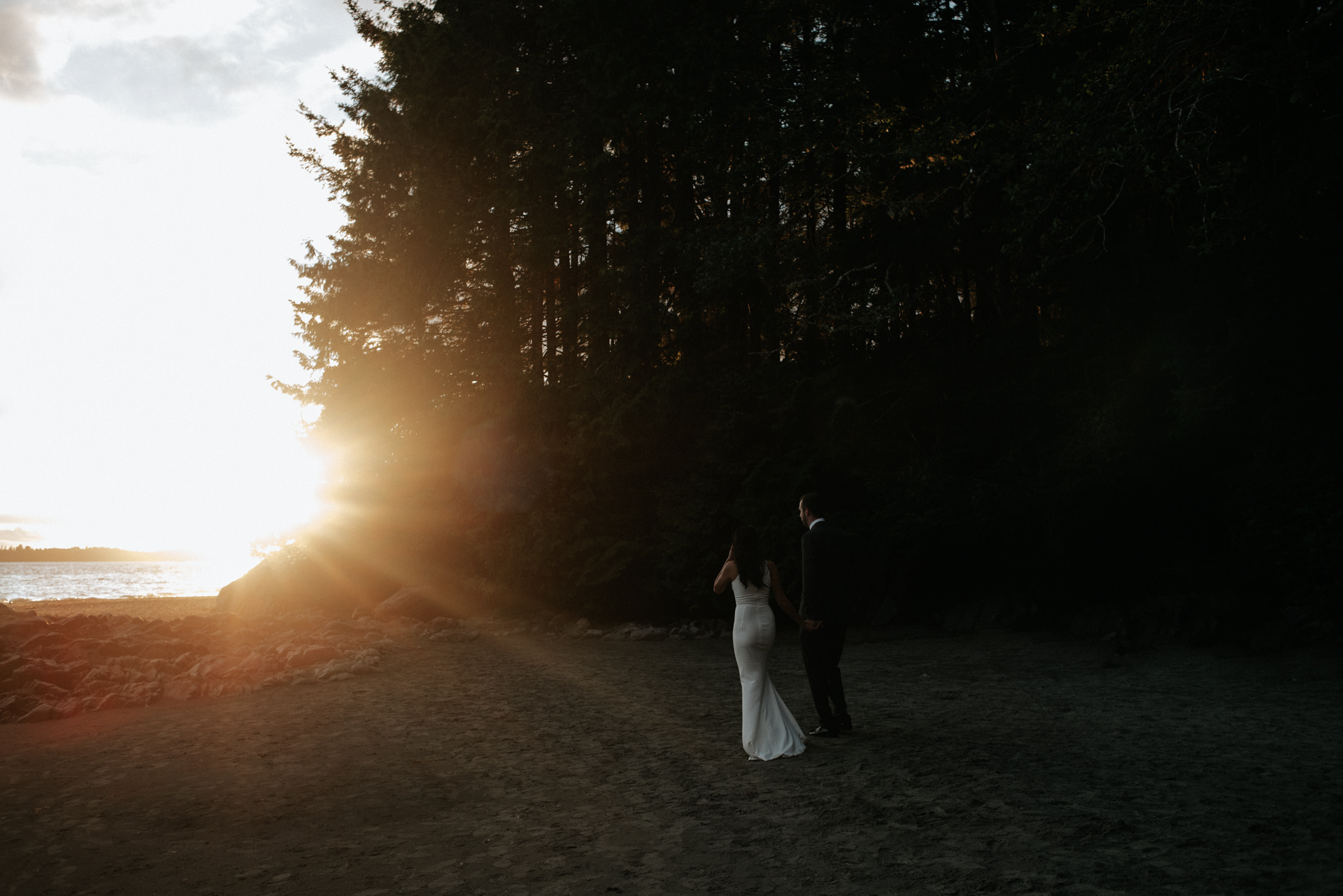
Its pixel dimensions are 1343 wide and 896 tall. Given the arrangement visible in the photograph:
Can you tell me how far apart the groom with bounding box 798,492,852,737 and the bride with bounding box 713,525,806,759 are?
229 mm

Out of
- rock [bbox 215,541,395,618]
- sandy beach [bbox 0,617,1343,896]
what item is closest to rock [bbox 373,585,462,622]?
rock [bbox 215,541,395,618]

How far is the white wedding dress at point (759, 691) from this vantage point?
7.04 metres

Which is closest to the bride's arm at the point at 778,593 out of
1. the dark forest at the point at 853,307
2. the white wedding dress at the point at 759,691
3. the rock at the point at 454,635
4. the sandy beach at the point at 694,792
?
the white wedding dress at the point at 759,691

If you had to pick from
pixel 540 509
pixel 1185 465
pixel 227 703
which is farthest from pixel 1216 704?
pixel 540 509

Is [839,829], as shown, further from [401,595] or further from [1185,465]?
[401,595]

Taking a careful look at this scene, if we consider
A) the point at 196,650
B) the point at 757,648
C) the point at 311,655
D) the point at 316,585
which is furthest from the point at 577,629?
the point at 757,648

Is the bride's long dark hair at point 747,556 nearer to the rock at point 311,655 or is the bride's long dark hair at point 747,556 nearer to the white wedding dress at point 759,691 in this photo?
the white wedding dress at point 759,691

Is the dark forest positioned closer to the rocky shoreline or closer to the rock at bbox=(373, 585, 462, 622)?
the rock at bbox=(373, 585, 462, 622)

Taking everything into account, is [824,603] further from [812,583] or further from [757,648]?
[757,648]

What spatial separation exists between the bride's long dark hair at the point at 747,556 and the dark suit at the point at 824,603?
1.37ft

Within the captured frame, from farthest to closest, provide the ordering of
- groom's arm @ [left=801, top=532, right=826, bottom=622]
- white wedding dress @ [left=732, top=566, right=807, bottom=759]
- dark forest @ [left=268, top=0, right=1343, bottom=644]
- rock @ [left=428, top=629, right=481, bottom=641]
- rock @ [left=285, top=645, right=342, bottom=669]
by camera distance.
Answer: rock @ [left=428, top=629, right=481, bottom=641], rock @ [left=285, top=645, right=342, bottom=669], dark forest @ [left=268, top=0, right=1343, bottom=644], groom's arm @ [left=801, top=532, right=826, bottom=622], white wedding dress @ [left=732, top=566, right=807, bottom=759]

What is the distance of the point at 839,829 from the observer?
5082 millimetres

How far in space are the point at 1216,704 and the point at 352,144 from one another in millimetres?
25833

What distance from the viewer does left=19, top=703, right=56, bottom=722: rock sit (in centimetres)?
1005
